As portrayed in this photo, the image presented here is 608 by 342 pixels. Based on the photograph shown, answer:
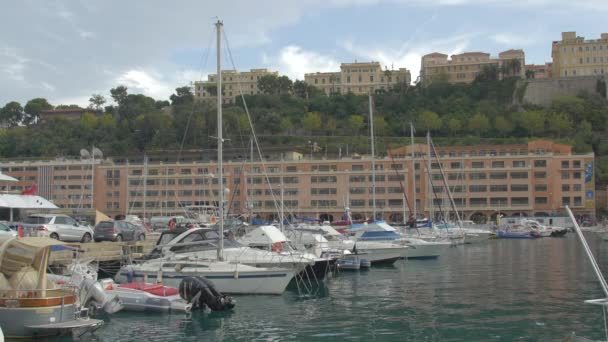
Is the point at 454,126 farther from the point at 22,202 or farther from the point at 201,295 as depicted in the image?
the point at 201,295

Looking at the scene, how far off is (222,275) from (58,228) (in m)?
16.3

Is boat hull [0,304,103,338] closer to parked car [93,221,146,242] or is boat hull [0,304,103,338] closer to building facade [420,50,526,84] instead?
parked car [93,221,146,242]

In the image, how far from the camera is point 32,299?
60.6 feet

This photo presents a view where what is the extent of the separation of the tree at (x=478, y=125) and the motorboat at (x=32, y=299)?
14184 centimetres

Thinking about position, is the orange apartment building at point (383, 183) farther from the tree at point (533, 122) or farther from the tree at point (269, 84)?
the tree at point (269, 84)

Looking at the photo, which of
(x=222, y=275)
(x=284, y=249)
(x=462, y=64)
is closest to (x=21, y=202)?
(x=284, y=249)

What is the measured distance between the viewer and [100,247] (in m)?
34.6

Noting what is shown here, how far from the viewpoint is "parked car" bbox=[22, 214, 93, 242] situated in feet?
122

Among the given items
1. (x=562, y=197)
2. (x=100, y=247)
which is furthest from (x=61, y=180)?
(x=100, y=247)

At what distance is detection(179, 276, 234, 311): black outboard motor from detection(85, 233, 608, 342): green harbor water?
0.44 metres

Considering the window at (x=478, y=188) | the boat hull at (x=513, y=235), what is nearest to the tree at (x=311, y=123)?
the window at (x=478, y=188)

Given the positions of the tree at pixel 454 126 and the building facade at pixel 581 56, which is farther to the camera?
the building facade at pixel 581 56

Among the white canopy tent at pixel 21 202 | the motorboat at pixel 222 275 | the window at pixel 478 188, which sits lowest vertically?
the motorboat at pixel 222 275

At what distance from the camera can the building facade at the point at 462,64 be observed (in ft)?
620
